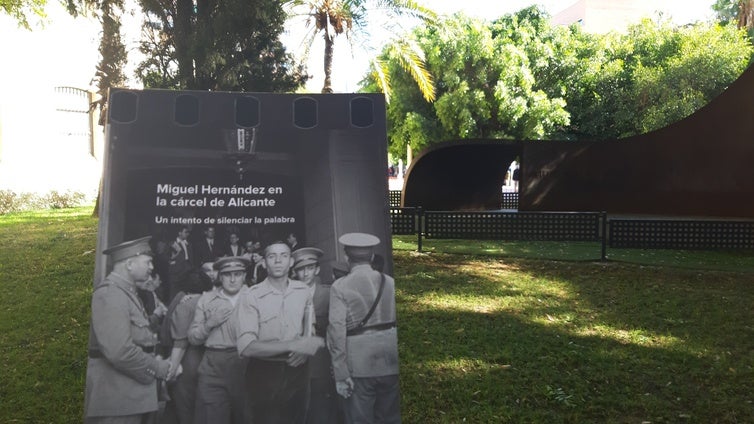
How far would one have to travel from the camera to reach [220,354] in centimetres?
206

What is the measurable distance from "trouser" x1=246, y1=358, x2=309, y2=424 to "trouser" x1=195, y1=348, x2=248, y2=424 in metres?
0.04

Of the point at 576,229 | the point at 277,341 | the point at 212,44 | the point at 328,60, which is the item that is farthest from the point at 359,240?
the point at 328,60

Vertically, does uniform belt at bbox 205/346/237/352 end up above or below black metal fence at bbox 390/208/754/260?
above

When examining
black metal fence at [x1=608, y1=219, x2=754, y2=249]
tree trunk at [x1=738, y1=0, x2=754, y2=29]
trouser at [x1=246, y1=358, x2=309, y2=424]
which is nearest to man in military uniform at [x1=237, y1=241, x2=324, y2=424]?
trouser at [x1=246, y1=358, x2=309, y2=424]

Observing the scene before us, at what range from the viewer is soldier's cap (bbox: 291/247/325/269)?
2131 millimetres

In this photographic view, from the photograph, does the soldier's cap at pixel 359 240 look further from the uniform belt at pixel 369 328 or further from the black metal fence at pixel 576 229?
the black metal fence at pixel 576 229

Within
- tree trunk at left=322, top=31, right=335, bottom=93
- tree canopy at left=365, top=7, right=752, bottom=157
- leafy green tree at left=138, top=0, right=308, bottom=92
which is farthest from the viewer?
tree canopy at left=365, top=7, right=752, bottom=157

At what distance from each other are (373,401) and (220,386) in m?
0.56

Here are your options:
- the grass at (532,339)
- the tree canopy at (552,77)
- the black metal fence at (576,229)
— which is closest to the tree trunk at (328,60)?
the black metal fence at (576,229)

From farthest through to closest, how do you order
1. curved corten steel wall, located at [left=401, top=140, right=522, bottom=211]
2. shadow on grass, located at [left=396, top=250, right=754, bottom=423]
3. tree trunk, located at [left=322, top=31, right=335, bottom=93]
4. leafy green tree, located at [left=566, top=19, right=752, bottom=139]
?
leafy green tree, located at [left=566, top=19, right=752, bottom=139] < curved corten steel wall, located at [left=401, top=140, right=522, bottom=211] < tree trunk, located at [left=322, top=31, right=335, bottom=93] < shadow on grass, located at [left=396, top=250, right=754, bottom=423]

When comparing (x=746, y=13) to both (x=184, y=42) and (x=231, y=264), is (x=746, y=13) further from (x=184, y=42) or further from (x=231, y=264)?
(x=231, y=264)

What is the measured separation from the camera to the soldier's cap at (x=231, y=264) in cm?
209

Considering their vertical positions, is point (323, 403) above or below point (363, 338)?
below

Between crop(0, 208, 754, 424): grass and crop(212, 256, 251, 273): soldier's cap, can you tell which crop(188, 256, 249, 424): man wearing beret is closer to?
crop(212, 256, 251, 273): soldier's cap
